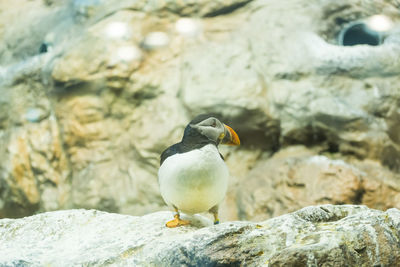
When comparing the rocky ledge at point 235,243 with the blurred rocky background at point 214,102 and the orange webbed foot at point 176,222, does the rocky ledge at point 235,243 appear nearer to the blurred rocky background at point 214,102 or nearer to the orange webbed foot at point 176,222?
the orange webbed foot at point 176,222

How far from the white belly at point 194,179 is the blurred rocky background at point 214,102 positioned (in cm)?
182

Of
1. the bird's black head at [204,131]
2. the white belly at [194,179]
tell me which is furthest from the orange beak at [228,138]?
the white belly at [194,179]

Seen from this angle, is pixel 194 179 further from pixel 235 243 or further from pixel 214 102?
pixel 214 102

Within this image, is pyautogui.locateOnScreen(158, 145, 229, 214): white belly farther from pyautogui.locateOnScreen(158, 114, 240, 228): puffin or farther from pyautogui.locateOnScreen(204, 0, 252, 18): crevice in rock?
pyautogui.locateOnScreen(204, 0, 252, 18): crevice in rock

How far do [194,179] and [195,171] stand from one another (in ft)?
0.14

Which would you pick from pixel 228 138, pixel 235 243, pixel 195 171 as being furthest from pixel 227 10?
pixel 235 243

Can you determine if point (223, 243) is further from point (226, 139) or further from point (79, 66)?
point (79, 66)

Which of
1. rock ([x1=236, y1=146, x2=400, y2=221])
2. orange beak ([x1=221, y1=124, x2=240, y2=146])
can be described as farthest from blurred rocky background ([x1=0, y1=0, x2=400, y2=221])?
orange beak ([x1=221, y1=124, x2=240, y2=146])

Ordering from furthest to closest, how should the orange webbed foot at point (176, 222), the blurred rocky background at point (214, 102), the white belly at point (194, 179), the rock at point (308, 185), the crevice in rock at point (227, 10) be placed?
the crevice in rock at point (227, 10)
the blurred rocky background at point (214, 102)
the rock at point (308, 185)
the orange webbed foot at point (176, 222)
the white belly at point (194, 179)

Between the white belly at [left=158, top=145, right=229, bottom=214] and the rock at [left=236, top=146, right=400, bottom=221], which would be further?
the rock at [left=236, top=146, right=400, bottom=221]

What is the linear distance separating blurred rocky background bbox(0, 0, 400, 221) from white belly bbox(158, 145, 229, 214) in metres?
1.82

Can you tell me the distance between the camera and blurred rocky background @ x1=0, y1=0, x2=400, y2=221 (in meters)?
4.26

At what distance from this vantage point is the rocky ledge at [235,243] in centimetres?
179

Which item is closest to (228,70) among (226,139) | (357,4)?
(357,4)
